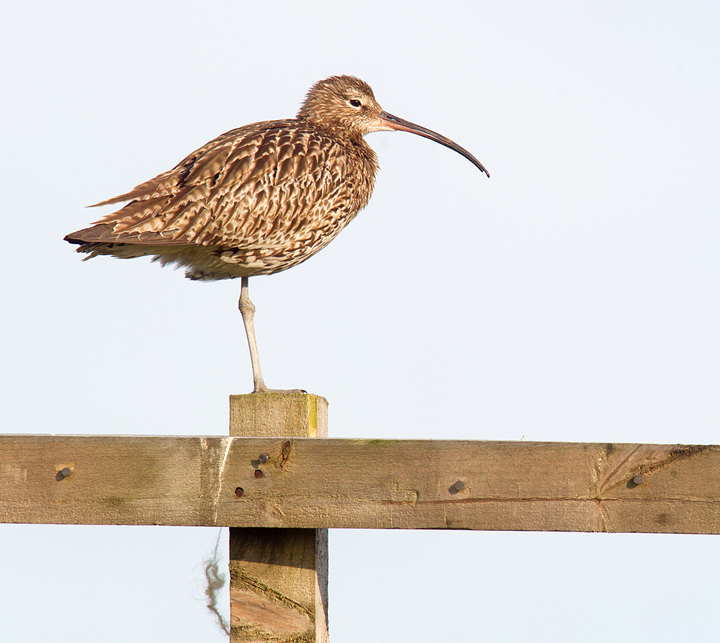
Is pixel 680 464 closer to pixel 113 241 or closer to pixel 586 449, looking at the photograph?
pixel 586 449

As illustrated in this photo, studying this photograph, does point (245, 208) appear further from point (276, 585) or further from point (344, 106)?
point (276, 585)

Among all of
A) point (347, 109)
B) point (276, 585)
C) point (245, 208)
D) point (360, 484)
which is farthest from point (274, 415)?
point (347, 109)

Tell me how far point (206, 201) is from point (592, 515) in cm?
399

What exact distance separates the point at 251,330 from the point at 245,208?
98 cm

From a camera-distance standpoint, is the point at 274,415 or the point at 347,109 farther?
the point at 347,109

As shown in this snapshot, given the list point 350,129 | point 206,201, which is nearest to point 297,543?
→ point 206,201

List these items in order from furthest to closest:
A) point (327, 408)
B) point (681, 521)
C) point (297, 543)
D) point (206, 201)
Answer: point (206, 201)
point (327, 408)
point (297, 543)
point (681, 521)

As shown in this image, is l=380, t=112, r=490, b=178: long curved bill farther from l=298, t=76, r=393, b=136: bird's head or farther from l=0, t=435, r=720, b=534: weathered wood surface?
l=0, t=435, r=720, b=534: weathered wood surface

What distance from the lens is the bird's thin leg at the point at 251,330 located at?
5984mm

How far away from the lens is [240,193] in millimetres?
6797

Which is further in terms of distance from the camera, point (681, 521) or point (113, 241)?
point (113, 241)

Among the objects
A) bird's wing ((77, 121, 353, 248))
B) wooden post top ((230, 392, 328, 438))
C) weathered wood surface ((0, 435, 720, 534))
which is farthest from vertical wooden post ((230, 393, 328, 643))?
A: bird's wing ((77, 121, 353, 248))

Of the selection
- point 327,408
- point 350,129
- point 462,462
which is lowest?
point 462,462

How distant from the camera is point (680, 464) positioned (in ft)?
11.4
